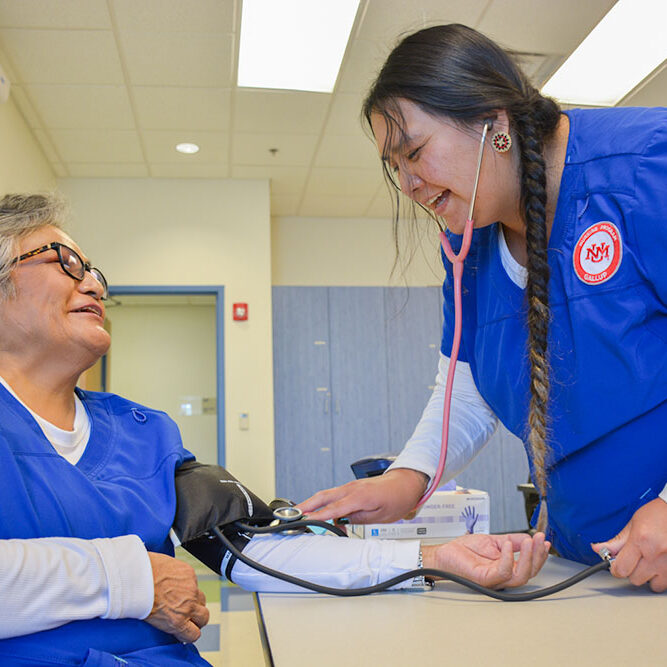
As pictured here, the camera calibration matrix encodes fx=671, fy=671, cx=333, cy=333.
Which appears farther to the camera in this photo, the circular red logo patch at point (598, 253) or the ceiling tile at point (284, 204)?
the ceiling tile at point (284, 204)

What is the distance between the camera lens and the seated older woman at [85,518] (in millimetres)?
888

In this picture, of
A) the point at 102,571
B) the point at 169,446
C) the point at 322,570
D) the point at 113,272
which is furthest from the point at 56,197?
the point at 113,272

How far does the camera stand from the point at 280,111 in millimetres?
4293

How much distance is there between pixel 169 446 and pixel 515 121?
2.78 ft

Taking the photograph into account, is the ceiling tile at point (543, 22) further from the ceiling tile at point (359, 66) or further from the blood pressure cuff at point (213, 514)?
the blood pressure cuff at point (213, 514)

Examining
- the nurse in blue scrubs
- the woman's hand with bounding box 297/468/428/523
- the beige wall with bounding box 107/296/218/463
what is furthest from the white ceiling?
the beige wall with bounding box 107/296/218/463

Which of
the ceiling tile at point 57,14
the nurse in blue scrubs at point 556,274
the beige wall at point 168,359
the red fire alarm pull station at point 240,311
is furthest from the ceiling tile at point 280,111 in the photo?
the beige wall at point 168,359

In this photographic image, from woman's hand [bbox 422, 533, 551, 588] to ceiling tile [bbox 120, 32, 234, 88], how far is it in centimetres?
319

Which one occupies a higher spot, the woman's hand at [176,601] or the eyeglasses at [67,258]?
the eyeglasses at [67,258]

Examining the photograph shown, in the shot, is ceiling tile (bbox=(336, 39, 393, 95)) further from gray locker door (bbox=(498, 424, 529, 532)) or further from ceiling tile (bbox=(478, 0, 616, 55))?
gray locker door (bbox=(498, 424, 529, 532))

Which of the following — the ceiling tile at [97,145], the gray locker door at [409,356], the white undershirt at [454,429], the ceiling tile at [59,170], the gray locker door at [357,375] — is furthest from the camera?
the gray locker door at [409,356]

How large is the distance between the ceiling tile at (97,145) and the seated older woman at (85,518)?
3356 mm

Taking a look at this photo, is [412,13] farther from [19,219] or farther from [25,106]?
[19,219]

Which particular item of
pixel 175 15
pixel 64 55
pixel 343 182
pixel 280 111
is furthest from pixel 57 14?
pixel 343 182
